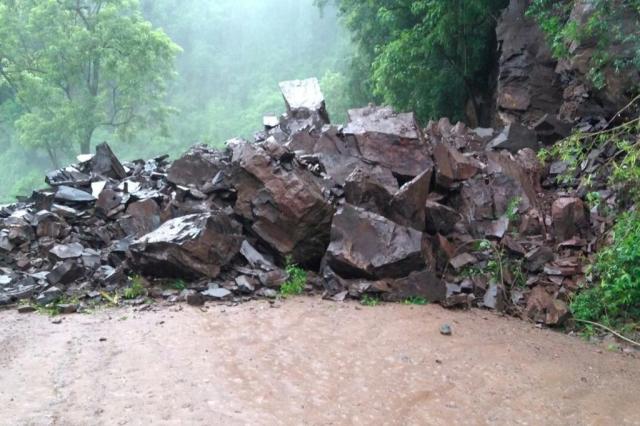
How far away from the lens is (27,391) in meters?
4.20

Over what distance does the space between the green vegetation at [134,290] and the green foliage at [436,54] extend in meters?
9.80

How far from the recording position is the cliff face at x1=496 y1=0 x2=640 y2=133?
10.2m

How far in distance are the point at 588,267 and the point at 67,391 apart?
604 cm

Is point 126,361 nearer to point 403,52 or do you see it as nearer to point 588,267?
point 588,267

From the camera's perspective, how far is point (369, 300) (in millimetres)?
6625

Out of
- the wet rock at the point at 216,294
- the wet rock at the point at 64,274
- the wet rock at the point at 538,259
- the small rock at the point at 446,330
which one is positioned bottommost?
the small rock at the point at 446,330

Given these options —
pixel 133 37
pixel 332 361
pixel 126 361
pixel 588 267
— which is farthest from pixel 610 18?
pixel 133 37

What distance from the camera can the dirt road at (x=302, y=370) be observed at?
157 inches

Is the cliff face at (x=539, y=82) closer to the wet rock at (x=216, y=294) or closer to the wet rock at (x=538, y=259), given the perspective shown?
the wet rock at (x=538, y=259)

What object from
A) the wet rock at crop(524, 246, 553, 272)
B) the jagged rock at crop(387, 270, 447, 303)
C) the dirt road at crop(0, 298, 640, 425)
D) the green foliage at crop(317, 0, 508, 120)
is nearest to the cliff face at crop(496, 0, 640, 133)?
the green foliage at crop(317, 0, 508, 120)

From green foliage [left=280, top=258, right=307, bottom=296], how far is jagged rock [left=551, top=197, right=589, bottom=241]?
3.72 meters

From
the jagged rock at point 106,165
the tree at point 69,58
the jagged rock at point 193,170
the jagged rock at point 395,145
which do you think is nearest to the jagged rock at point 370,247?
the jagged rock at point 395,145

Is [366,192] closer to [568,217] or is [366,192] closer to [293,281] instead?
[293,281]

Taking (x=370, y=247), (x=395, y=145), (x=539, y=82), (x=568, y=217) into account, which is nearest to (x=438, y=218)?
(x=370, y=247)
